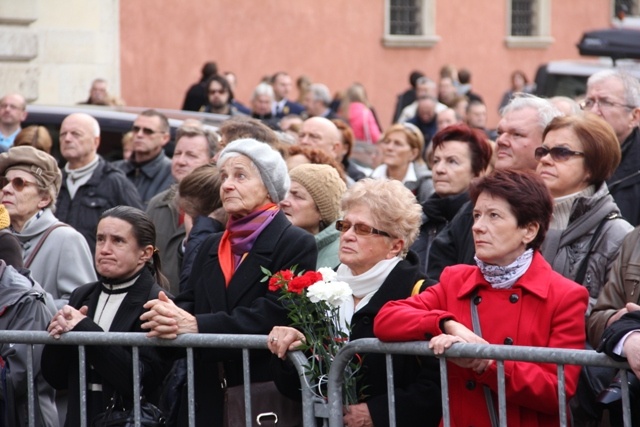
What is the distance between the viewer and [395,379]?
5.16m

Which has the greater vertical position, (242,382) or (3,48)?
(3,48)

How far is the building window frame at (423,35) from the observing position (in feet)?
92.0

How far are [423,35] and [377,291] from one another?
24.0 metres

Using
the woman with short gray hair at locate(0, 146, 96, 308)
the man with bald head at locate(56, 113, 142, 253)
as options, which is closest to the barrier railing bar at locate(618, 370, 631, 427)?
the woman with short gray hair at locate(0, 146, 96, 308)

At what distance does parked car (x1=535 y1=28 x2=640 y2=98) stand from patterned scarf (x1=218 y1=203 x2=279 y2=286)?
450 inches

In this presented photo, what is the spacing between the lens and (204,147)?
345 inches

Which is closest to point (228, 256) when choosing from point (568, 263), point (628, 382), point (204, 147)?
point (568, 263)

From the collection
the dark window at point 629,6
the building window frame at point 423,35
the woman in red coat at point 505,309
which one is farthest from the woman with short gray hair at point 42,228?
the dark window at point 629,6

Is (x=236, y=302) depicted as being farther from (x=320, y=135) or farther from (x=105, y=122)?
(x=105, y=122)

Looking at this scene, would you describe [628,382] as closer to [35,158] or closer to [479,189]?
[479,189]

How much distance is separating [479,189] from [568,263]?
0.67 metres

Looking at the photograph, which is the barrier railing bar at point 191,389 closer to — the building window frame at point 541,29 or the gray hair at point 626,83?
the gray hair at point 626,83

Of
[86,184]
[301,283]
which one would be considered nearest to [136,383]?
[301,283]

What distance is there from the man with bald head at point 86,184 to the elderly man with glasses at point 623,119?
3.30 meters
